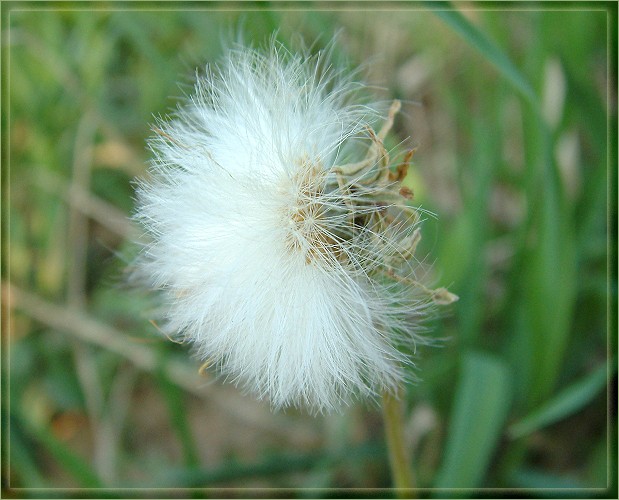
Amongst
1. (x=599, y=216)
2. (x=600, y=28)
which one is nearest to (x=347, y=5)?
(x=600, y=28)

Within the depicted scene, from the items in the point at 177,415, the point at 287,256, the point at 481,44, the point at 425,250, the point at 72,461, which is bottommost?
the point at 72,461

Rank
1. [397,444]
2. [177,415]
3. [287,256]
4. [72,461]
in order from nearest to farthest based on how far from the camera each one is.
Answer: [287,256] < [397,444] < [72,461] < [177,415]

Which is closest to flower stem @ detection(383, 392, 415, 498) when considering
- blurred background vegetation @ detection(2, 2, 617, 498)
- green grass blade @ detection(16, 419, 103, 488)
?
blurred background vegetation @ detection(2, 2, 617, 498)

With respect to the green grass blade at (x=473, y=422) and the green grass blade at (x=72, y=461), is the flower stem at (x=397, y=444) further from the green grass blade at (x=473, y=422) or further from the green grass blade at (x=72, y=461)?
the green grass blade at (x=72, y=461)

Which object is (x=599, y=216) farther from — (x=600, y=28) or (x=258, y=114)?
(x=258, y=114)

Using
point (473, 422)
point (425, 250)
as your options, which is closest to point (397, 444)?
point (473, 422)

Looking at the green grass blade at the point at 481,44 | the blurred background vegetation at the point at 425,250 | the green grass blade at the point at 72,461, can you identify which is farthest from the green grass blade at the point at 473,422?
the green grass blade at the point at 72,461

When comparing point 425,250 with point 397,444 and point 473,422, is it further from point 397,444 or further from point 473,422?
point 397,444
